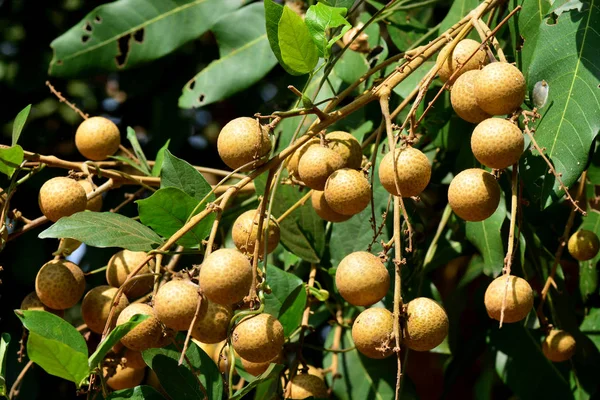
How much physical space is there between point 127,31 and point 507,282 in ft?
3.61

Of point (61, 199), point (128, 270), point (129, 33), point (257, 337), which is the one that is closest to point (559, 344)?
point (257, 337)


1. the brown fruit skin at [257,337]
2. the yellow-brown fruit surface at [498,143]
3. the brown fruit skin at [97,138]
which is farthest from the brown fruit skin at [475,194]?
the brown fruit skin at [97,138]

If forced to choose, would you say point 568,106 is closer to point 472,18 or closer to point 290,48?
point 472,18

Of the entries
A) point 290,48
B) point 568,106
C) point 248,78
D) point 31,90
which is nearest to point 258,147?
point 290,48

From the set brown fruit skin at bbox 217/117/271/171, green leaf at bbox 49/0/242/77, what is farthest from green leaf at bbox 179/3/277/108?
brown fruit skin at bbox 217/117/271/171

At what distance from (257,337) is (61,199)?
360mm

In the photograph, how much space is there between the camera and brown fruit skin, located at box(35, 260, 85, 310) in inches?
41.6

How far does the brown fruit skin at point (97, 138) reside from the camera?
1.24 m

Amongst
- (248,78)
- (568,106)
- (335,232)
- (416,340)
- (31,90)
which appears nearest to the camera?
(416,340)

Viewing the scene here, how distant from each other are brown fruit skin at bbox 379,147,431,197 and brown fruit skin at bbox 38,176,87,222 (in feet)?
1.40

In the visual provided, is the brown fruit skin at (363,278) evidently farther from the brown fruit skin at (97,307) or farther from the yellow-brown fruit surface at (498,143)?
the brown fruit skin at (97,307)

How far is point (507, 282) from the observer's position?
0.86m

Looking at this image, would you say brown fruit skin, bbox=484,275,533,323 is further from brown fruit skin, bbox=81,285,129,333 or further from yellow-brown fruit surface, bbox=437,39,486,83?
brown fruit skin, bbox=81,285,129,333

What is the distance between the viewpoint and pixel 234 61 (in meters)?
1.64
